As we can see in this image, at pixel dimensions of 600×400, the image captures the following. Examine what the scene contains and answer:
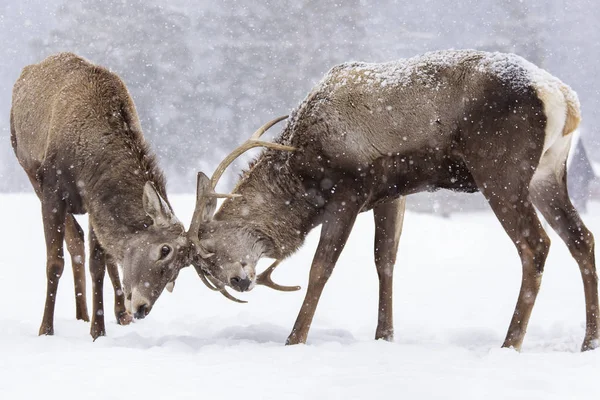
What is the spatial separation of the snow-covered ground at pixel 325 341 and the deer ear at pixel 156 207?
826 millimetres

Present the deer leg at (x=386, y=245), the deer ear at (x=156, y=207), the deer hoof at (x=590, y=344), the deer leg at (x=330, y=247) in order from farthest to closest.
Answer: the deer leg at (x=386, y=245)
the deer leg at (x=330, y=247)
the deer ear at (x=156, y=207)
the deer hoof at (x=590, y=344)

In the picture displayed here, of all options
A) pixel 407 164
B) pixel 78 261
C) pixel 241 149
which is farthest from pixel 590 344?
pixel 78 261

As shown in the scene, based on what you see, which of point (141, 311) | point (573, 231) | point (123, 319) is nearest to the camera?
point (141, 311)

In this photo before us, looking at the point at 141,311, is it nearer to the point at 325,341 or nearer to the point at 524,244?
the point at 325,341

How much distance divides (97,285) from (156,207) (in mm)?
1044

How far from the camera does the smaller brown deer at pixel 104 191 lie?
5.44 m

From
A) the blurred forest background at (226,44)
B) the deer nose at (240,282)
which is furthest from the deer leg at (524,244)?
the blurred forest background at (226,44)

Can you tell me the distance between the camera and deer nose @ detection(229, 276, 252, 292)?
566cm

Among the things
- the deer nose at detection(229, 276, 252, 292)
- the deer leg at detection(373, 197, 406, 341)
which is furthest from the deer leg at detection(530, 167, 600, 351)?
the deer nose at detection(229, 276, 252, 292)

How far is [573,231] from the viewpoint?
546 centimetres

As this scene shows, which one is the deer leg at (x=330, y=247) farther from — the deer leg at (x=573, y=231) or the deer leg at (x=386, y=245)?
the deer leg at (x=573, y=231)

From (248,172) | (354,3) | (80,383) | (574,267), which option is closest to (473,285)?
(574,267)

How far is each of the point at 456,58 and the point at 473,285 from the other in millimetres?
4979

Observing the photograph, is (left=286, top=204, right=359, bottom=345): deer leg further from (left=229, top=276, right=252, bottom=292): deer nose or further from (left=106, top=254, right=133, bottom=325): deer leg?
(left=106, top=254, right=133, bottom=325): deer leg
